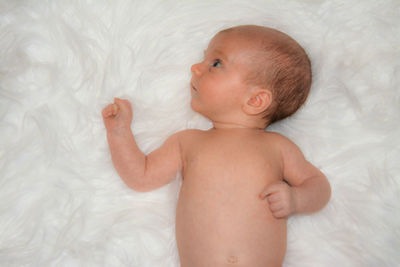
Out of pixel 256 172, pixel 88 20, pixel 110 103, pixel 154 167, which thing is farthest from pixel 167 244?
pixel 88 20

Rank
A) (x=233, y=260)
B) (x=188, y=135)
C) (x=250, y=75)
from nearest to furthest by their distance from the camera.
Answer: (x=233, y=260) → (x=250, y=75) → (x=188, y=135)

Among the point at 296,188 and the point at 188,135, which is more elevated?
the point at 188,135

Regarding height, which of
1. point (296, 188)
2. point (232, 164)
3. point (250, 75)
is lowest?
point (296, 188)

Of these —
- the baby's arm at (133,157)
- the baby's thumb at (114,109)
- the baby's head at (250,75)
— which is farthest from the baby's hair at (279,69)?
the baby's thumb at (114,109)

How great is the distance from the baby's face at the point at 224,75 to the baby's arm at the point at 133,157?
0.23 m

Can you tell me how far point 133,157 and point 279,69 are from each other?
663 mm

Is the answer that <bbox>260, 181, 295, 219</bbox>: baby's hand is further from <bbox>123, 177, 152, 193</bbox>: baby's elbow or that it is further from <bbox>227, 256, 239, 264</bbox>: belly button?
<bbox>123, 177, 152, 193</bbox>: baby's elbow

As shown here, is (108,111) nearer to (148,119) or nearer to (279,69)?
(148,119)

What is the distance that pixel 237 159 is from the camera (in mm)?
1655

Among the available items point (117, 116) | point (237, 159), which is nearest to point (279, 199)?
point (237, 159)

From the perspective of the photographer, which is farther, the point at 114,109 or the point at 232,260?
the point at 114,109

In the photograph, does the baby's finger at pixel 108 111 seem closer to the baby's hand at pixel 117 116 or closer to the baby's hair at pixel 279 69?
the baby's hand at pixel 117 116

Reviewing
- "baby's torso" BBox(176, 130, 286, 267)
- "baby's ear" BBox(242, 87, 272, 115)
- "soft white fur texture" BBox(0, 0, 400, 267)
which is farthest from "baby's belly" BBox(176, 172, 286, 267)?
"baby's ear" BBox(242, 87, 272, 115)

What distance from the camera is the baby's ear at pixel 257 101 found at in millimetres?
1693
